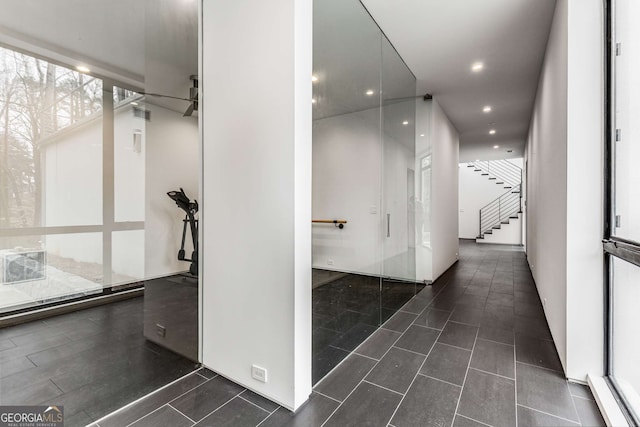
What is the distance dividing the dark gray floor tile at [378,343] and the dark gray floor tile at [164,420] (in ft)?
4.63

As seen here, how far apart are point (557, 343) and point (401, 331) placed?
129 centimetres

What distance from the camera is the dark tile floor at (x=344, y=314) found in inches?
81.7

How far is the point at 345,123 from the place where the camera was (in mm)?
2471

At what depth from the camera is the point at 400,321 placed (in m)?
3.18

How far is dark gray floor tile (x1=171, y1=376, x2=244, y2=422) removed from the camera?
1715 millimetres

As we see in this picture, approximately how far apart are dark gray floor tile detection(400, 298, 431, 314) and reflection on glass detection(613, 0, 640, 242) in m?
2.11

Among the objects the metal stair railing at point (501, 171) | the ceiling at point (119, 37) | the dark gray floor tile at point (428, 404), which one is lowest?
the dark gray floor tile at point (428, 404)

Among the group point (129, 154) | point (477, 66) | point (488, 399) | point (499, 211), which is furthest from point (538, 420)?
point (499, 211)

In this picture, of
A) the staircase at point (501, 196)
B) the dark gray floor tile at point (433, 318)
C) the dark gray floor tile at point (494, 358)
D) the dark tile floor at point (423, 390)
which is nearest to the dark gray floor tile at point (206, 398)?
the dark tile floor at point (423, 390)

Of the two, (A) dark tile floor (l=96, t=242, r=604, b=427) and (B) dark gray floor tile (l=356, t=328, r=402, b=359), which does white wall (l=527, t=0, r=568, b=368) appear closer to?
(A) dark tile floor (l=96, t=242, r=604, b=427)

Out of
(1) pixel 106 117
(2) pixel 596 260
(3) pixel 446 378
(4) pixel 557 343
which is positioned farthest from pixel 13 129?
(4) pixel 557 343

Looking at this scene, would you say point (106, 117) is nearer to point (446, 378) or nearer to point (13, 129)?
point (13, 129)

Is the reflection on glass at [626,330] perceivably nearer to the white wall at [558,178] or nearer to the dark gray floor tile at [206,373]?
the white wall at [558,178]

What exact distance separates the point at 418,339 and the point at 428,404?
951 millimetres
